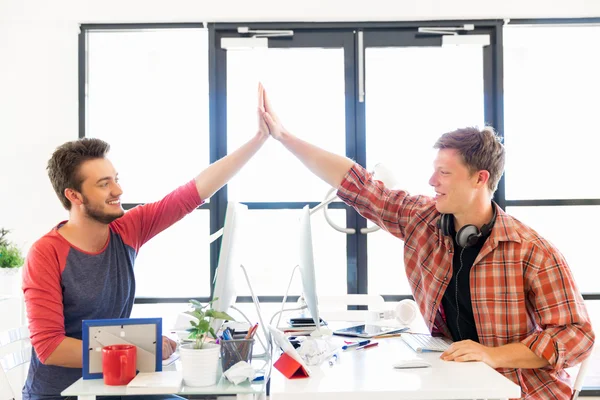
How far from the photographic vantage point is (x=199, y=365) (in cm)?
143

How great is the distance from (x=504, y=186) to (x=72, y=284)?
261cm

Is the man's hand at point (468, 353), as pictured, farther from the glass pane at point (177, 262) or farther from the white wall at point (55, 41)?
the white wall at point (55, 41)

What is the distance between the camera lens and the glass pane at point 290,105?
3.67 meters

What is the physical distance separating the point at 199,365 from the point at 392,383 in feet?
1.58

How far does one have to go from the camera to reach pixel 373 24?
3.58 meters

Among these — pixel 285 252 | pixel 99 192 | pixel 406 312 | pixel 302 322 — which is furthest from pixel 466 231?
pixel 285 252

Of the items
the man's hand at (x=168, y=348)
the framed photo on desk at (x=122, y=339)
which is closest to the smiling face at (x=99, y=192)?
the man's hand at (x=168, y=348)

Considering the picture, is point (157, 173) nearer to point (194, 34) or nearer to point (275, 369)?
point (194, 34)

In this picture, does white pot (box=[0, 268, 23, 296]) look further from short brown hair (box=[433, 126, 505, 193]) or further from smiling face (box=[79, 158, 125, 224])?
short brown hair (box=[433, 126, 505, 193])

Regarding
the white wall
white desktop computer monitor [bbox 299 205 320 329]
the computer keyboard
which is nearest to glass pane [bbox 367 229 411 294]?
the white wall

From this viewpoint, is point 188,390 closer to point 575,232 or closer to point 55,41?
point 55,41

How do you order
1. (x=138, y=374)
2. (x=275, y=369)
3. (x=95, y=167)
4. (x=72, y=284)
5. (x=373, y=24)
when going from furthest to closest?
(x=373, y=24)
(x=95, y=167)
(x=72, y=284)
(x=275, y=369)
(x=138, y=374)

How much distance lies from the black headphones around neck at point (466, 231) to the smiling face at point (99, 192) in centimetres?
109

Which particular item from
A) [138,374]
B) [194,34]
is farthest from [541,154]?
[138,374]
